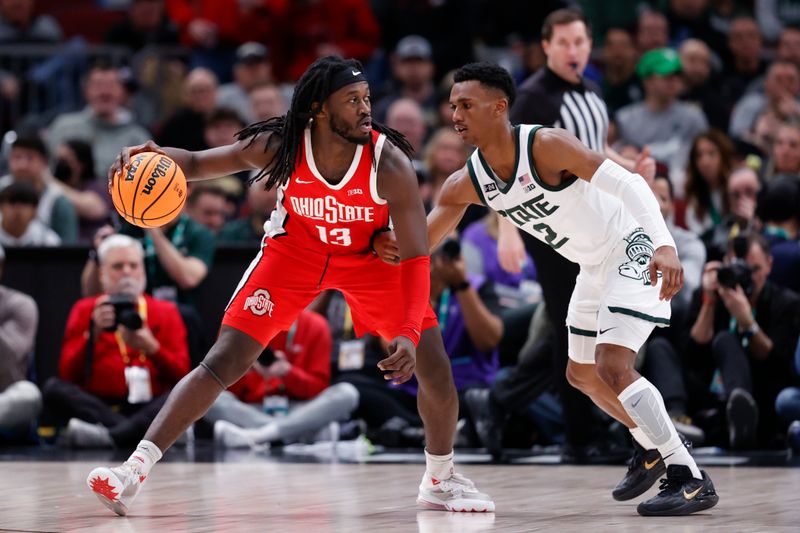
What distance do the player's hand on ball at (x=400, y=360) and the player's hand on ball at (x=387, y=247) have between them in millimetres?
564

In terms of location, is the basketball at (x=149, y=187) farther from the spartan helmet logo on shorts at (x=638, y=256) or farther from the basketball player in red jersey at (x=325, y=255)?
the spartan helmet logo on shorts at (x=638, y=256)

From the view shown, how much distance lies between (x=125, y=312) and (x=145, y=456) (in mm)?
3187

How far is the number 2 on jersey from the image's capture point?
17.3ft

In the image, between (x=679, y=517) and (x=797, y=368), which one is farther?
(x=797, y=368)

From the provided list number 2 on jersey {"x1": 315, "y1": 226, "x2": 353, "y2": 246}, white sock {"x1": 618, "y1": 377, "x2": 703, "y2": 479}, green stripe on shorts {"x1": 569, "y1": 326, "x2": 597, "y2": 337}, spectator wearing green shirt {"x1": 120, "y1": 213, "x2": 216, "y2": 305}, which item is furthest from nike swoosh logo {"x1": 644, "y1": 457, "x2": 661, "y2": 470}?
spectator wearing green shirt {"x1": 120, "y1": 213, "x2": 216, "y2": 305}

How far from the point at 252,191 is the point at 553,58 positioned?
3339mm

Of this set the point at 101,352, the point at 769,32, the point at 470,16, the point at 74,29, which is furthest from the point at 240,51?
the point at 769,32

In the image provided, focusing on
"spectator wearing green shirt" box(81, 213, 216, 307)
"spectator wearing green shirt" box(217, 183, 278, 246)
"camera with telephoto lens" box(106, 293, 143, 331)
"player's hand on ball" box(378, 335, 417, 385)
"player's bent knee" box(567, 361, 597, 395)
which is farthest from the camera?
"spectator wearing green shirt" box(217, 183, 278, 246)

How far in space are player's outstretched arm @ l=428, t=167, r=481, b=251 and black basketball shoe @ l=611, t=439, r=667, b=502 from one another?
124 cm

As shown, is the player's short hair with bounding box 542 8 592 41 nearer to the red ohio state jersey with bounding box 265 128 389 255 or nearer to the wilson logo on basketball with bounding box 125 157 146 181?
the red ohio state jersey with bounding box 265 128 389 255

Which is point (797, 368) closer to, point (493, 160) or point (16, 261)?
point (493, 160)

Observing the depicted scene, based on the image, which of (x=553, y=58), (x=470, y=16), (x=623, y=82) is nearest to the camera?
(x=553, y=58)

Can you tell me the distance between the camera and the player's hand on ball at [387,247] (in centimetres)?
527

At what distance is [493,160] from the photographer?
536 centimetres
